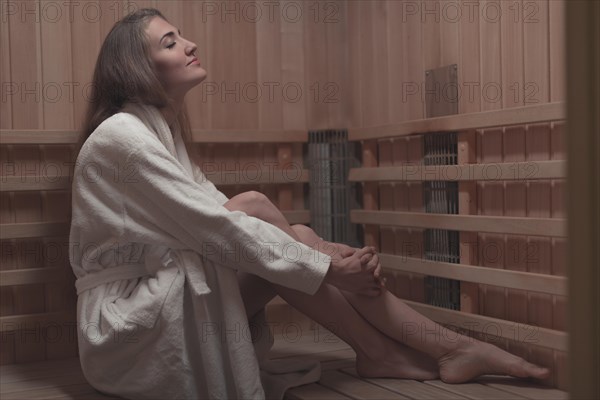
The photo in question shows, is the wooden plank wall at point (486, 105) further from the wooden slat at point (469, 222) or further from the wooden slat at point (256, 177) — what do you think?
the wooden slat at point (256, 177)

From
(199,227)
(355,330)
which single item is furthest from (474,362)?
(199,227)

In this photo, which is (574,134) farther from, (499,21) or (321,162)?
(321,162)

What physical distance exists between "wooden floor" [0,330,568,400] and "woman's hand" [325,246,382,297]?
24 cm

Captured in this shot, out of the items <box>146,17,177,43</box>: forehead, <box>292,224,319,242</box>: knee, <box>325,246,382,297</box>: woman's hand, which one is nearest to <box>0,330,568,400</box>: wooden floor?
<box>325,246,382,297</box>: woman's hand

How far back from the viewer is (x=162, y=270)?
1.74 m

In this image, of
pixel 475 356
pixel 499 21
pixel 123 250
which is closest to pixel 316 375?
pixel 475 356

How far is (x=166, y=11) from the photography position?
2.36 metres

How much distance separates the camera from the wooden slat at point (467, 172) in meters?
1.77

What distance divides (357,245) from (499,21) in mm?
949

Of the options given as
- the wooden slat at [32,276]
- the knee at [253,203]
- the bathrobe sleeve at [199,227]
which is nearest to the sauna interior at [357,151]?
the wooden slat at [32,276]

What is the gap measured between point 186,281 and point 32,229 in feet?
2.23

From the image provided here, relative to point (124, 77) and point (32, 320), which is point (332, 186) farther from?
point (32, 320)

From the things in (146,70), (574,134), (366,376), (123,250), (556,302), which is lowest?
(366,376)

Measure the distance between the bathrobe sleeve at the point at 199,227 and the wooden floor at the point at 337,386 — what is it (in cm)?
28
